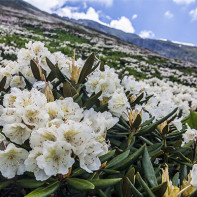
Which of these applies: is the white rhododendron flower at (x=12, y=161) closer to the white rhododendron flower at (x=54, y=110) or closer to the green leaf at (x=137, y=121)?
the white rhododendron flower at (x=54, y=110)

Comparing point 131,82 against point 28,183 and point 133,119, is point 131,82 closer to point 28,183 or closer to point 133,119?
point 133,119

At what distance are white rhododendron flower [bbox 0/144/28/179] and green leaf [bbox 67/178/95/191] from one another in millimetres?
286

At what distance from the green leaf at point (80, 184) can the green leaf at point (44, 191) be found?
0.24 feet

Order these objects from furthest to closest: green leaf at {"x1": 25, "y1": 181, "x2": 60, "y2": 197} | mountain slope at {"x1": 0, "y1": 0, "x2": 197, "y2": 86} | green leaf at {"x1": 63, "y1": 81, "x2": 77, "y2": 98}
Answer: mountain slope at {"x1": 0, "y1": 0, "x2": 197, "y2": 86}
green leaf at {"x1": 63, "y1": 81, "x2": 77, "y2": 98}
green leaf at {"x1": 25, "y1": 181, "x2": 60, "y2": 197}

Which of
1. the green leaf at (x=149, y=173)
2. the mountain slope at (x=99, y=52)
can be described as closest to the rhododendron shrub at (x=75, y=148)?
the green leaf at (x=149, y=173)

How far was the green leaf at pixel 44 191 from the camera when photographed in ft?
3.56

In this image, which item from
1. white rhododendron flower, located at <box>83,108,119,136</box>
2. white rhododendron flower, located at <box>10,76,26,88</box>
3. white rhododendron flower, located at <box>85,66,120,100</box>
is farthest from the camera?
white rhododendron flower, located at <box>10,76,26,88</box>

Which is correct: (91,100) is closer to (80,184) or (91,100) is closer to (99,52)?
(80,184)

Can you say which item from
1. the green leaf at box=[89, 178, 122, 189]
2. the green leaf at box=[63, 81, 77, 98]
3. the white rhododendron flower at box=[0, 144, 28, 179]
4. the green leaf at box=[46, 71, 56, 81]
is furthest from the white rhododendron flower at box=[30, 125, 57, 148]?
the green leaf at box=[46, 71, 56, 81]


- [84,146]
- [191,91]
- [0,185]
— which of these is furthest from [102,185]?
[191,91]

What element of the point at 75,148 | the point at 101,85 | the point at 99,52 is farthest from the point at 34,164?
the point at 99,52

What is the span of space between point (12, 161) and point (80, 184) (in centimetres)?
41

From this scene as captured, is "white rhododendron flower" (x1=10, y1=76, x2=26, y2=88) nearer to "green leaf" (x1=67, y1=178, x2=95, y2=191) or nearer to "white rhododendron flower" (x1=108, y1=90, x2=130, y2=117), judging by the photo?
"white rhododendron flower" (x1=108, y1=90, x2=130, y2=117)

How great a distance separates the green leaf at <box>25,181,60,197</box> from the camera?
1.09 meters
